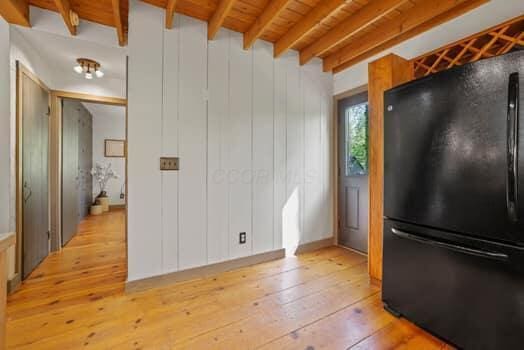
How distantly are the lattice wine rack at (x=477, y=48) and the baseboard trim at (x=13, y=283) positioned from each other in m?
3.93

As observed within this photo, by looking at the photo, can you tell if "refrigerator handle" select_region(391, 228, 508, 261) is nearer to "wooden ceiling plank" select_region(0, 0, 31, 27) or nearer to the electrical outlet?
the electrical outlet

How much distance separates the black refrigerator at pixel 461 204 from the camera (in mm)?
1124

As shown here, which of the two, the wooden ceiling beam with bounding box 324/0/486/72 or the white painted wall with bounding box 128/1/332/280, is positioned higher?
the wooden ceiling beam with bounding box 324/0/486/72

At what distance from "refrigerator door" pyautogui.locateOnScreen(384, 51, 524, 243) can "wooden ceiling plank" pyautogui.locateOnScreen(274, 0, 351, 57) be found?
2.99ft

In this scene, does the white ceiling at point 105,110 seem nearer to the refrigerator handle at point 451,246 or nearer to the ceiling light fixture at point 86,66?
the ceiling light fixture at point 86,66

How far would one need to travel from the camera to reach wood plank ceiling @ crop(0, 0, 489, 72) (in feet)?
6.33

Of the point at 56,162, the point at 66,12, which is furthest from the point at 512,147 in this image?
the point at 56,162

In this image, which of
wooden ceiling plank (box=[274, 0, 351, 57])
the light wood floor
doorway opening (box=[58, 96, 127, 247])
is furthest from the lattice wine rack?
doorway opening (box=[58, 96, 127, 247])

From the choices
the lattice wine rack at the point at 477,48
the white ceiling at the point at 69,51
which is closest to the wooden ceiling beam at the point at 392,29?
the lattice wine rack at the point at 477,48

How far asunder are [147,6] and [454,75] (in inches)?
92.6

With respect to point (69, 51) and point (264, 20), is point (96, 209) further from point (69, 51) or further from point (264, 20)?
point (264, 20)

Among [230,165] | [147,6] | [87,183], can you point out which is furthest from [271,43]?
[87,183]

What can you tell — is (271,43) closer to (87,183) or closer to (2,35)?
(2,35)

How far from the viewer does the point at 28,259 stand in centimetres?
230
